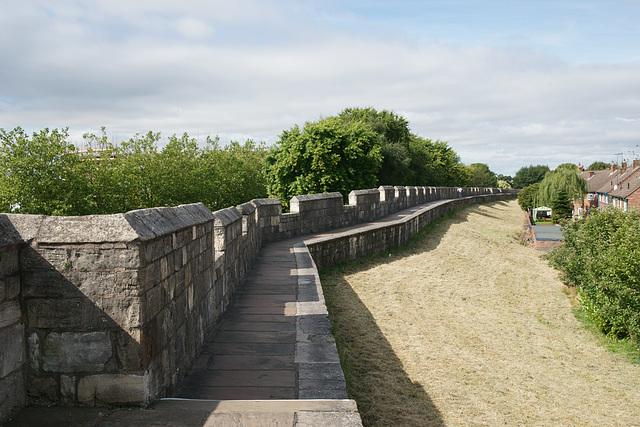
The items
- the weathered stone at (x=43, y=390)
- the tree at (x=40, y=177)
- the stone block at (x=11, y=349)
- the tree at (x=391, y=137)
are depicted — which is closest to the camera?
the stone block at (x=11, y=349)

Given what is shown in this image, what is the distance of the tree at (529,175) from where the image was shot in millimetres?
116312

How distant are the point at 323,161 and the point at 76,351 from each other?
21.7m

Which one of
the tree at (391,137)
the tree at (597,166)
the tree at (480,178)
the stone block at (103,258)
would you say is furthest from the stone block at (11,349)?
the tree at (597,166)

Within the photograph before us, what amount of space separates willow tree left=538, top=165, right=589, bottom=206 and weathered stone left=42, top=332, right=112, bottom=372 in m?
47.2

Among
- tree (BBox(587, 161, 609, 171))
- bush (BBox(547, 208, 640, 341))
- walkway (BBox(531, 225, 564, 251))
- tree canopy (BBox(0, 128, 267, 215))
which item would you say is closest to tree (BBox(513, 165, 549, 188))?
tree (BBox(587, 161, 609, 171))

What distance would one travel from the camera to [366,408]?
497 cm

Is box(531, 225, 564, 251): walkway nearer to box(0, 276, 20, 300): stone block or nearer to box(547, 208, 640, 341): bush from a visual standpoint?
box(547, 208, 640, 341): bush

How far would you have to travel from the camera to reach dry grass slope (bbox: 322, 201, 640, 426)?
557cm

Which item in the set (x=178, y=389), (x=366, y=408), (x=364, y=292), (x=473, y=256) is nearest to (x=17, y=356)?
(x=178, y=389)

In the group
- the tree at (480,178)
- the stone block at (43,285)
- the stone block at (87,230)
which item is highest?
the tree at (480,178)

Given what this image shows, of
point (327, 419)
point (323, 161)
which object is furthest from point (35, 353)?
point (323, 161)

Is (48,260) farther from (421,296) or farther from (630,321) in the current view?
(630,321)

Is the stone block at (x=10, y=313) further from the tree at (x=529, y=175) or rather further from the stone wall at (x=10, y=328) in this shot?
the tree at (x=529, y=175)

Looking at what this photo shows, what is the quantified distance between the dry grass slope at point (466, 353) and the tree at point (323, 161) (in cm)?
1082
